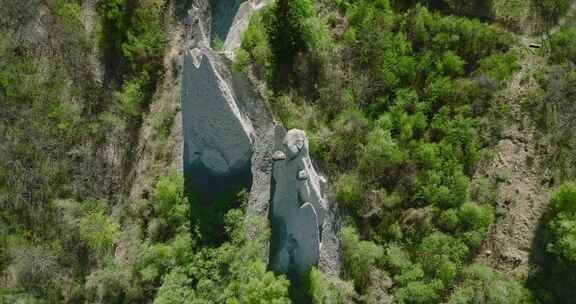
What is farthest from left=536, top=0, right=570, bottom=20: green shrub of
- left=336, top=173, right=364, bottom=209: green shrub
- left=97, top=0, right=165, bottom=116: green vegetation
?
left=97, top=0, right=165, bottom=116: green vegetation

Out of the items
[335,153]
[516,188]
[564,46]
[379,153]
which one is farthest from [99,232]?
[564,46]

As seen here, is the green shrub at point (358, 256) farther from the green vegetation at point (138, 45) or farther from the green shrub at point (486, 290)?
the green vegetation at point (138, 45)

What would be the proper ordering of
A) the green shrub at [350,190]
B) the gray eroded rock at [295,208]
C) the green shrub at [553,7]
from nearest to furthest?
the gray eroded rock at [295,208] → the green shrub at [350,190] → the green shrub at [553,7]

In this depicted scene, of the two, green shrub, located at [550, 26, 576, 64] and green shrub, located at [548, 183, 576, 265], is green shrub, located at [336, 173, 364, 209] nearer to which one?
green shrub, located at [548, 183, 576, 265]

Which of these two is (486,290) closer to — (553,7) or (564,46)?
(564,46)

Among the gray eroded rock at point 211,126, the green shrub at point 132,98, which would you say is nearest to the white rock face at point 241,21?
the gray eroded rock at point 211,126

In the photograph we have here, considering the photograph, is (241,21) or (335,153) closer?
(335,153)
